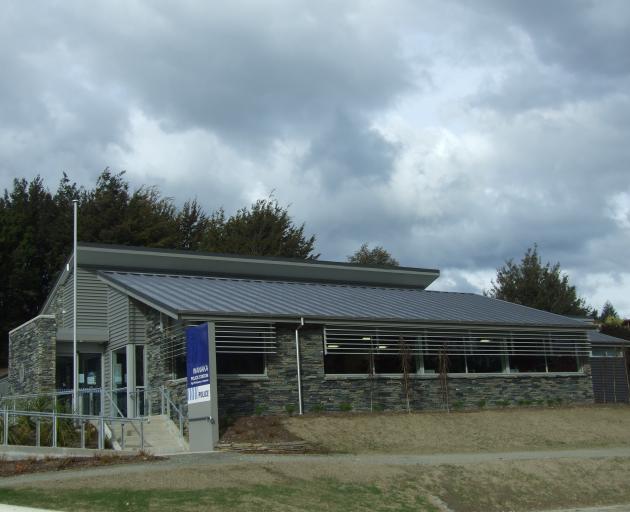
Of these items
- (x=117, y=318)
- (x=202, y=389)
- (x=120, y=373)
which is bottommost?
(x=202, y=389)

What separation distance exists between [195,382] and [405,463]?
5.71m

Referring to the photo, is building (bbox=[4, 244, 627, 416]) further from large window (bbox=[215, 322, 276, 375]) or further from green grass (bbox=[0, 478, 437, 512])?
green grass (bbox=[0, 478, 437, 512])

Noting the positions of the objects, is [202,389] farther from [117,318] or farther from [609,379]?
[609,379]

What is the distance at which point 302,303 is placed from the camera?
26781 millimetres

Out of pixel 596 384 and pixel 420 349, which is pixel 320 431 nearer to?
pixel 420 349

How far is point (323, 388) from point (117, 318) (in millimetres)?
7169

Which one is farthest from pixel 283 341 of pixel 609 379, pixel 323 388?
pixel 609 379

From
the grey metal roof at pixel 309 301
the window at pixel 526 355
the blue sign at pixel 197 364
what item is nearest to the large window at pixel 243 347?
the grey metal roof at pixel 309 301

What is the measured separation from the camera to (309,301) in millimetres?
27547

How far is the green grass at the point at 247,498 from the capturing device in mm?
12930

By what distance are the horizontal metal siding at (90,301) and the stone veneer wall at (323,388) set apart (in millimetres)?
3460

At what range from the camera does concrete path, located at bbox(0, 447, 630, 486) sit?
15484 millimetres

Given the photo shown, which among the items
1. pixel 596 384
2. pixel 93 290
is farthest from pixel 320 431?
pixel 596 384

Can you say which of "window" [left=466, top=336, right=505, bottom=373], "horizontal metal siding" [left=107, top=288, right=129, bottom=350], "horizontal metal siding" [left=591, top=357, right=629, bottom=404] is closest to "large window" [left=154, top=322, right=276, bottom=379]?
"horizontal metal siding" [left=107, top=288, right=129, bottom=350]
